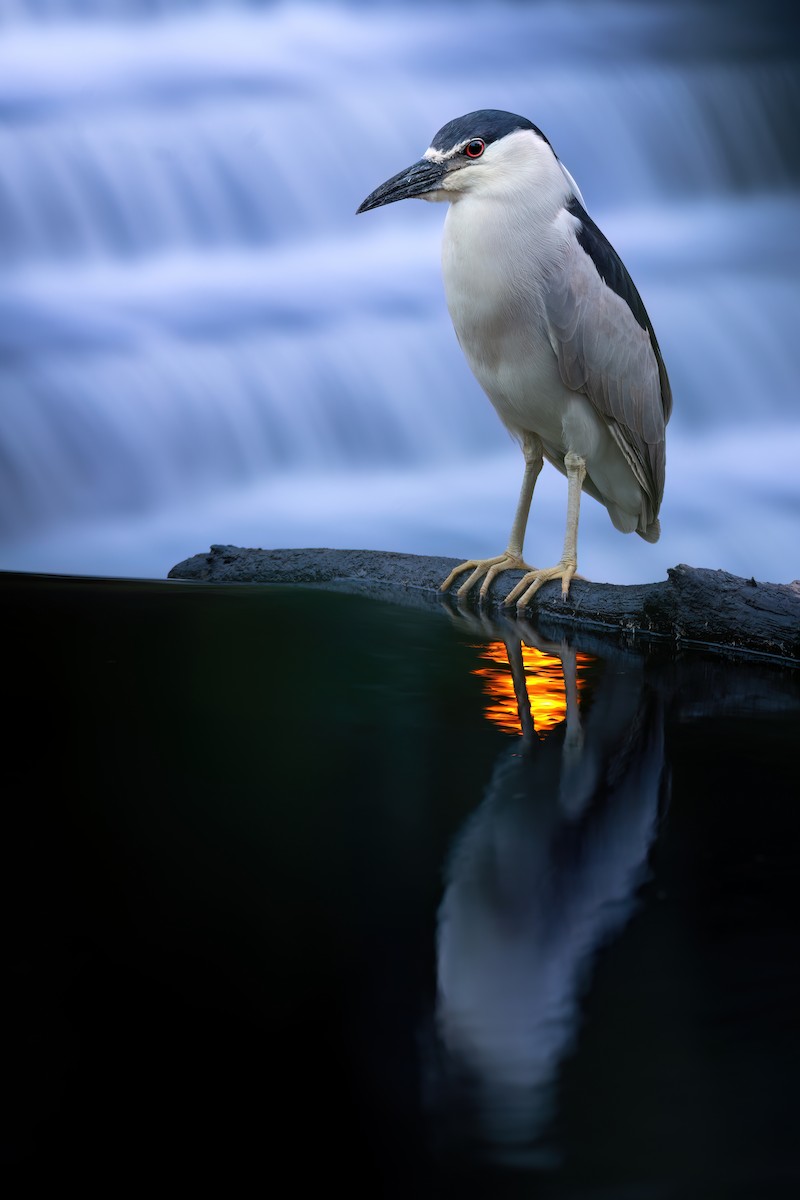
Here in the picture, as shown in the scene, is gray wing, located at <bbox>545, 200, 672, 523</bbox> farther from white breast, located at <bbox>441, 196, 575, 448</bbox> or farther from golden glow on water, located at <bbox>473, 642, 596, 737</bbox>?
golden glow on water, located at <bbox>473, 642, 596, 737</bbox>

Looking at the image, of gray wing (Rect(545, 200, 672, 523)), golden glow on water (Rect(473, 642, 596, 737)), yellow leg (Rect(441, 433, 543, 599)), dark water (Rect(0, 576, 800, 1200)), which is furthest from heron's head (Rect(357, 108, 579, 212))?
dark water (Rect(0, 576, 800, 1200))

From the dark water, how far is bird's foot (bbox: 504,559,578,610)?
91cm

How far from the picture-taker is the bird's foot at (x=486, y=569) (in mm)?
2750

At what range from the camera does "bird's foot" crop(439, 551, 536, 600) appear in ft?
9.02

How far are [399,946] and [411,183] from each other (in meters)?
2.03

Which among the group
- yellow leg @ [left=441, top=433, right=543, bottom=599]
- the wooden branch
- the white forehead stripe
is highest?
the white forehead stripe

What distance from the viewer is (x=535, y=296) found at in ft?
7.93

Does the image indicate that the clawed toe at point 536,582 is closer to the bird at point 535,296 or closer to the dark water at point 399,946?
the bird at point 535,296

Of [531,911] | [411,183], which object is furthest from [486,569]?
[531,911]

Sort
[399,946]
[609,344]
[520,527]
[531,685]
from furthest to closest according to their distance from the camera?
[520,527] < [609,344] < [531,685] < [399,946]

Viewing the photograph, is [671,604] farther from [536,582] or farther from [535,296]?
[535,296]

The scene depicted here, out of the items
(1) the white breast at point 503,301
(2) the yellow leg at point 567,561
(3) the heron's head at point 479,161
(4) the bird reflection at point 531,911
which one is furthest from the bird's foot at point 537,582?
(4) the bird reflection at point 531,911

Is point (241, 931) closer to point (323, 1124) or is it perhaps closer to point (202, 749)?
point (323, 1124)

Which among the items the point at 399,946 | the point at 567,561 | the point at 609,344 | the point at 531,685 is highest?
the point at 609,344
